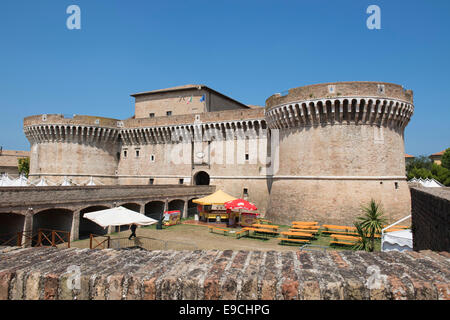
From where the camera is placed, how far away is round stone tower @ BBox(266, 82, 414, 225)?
21219mm

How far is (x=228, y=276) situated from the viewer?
311 centimetres

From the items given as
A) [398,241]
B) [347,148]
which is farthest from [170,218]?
[398,241]

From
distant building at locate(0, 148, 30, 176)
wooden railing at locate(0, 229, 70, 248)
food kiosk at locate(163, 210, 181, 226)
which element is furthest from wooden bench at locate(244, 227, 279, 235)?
distant building at locate(0, 148, 30, 176)

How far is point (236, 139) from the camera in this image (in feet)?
101

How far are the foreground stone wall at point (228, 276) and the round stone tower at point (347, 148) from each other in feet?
62.2

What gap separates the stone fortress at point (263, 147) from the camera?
21.7m

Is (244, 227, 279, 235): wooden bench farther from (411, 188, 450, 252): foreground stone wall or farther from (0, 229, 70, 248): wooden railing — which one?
(0, 229, 70, 248): wooden railing

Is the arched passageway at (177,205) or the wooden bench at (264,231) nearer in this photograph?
the wooden bench at (264,231)

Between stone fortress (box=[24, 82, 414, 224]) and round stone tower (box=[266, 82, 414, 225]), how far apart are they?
72 millimetres

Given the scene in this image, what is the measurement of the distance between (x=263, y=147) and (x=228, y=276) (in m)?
26.4

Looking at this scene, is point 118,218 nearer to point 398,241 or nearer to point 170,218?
point 170,218

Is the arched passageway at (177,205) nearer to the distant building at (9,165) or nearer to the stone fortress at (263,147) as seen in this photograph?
the stone fortress at (263,147)

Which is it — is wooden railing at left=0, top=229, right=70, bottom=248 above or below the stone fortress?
below

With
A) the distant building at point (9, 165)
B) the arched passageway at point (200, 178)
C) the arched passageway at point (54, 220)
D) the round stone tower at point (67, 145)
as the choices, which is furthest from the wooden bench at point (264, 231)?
the distant building at point (9, 165)
